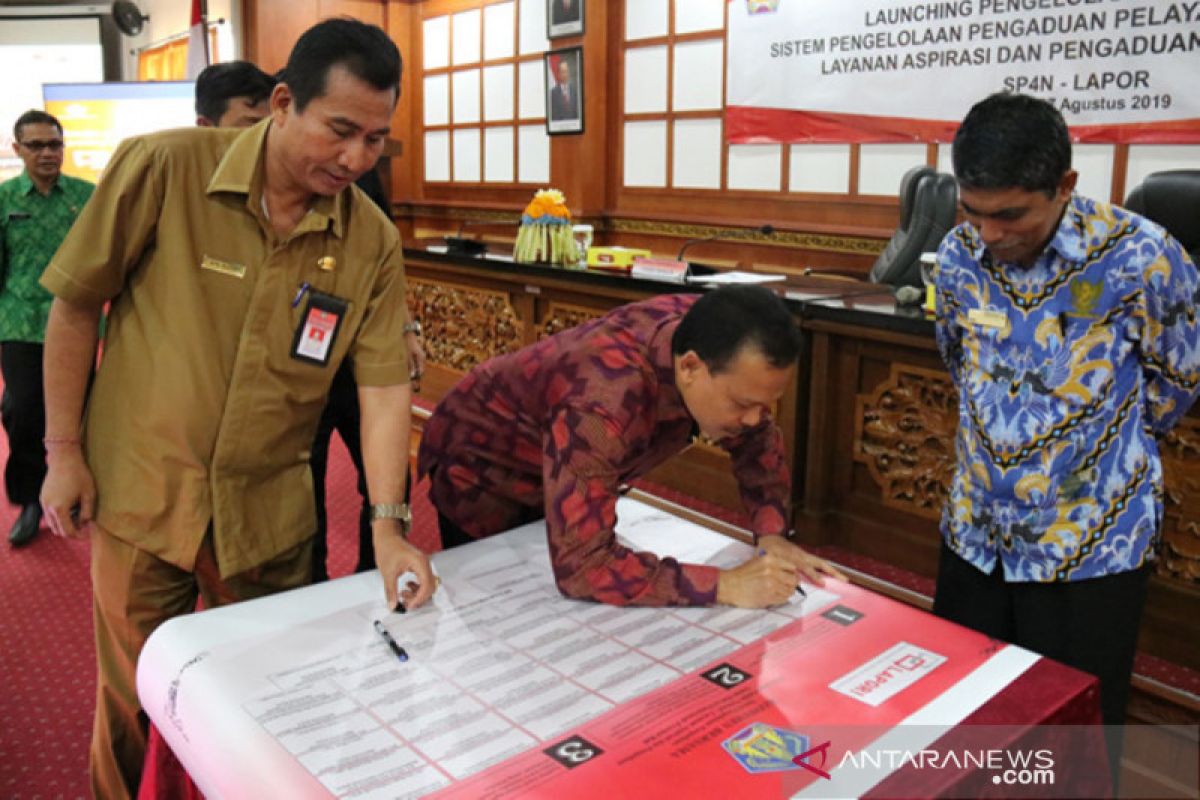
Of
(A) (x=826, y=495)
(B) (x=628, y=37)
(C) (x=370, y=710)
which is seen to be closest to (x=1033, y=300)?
(C) (x=370, y=710)

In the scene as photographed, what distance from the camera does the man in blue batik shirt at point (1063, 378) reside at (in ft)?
4.26

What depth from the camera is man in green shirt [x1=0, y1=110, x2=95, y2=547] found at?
3311mm

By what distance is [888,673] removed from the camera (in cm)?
109

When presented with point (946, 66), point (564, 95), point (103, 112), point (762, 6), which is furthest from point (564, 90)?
point (103, 112)

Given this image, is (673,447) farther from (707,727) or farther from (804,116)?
(804,116)

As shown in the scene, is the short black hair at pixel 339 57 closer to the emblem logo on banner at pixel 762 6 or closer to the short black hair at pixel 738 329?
the short black hair at pixel 738 329

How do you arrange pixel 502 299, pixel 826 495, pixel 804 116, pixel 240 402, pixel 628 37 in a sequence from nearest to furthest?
pixel 240 402
pixel 826 495
pixel 502 299
pixel 804 116
pixel 628 37

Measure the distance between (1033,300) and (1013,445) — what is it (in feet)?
0.66

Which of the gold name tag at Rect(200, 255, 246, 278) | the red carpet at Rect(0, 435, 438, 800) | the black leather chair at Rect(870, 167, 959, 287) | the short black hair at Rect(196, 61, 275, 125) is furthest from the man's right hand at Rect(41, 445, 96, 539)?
the black leather chair at Rect(870, 167, 959, 287)

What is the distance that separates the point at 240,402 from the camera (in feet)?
4.57

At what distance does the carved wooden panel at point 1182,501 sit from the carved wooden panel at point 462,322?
8.30 ft

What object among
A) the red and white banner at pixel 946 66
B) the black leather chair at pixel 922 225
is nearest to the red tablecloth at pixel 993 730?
the black leather chair at pixel 922 225

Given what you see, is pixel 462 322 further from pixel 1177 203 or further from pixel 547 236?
pixel 1177 203

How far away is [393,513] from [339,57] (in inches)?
24.0
